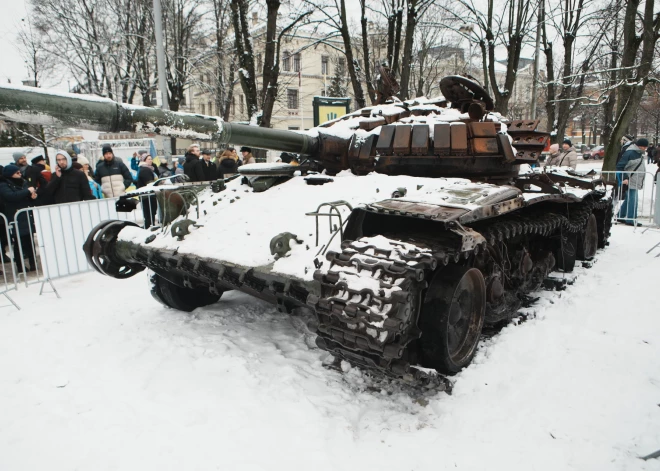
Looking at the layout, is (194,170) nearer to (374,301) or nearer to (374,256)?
(374,256)

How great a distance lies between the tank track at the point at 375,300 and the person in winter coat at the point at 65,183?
629cm

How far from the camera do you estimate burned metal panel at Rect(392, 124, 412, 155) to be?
4.91 m

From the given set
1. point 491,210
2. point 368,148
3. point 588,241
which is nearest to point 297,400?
point 491,210

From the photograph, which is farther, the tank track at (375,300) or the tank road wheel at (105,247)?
the tank road wheel at (105,247)

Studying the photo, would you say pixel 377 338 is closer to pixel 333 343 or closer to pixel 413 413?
pixel 333 343

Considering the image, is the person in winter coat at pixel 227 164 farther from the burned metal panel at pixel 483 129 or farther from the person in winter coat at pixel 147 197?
the burned metal panel at pixel 483 129

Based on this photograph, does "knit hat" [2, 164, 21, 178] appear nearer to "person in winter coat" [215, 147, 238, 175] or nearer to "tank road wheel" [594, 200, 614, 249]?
"person in winter coat" [215, 147, 238, 175]

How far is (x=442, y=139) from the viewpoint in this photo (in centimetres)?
480

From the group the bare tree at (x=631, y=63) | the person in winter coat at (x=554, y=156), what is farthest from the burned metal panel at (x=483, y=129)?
the bare tree at (x=631, y=63)

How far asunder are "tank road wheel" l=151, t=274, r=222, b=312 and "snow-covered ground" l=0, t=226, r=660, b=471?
0.23m

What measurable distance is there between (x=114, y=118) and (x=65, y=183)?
5.28 metres

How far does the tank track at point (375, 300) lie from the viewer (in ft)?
9.96

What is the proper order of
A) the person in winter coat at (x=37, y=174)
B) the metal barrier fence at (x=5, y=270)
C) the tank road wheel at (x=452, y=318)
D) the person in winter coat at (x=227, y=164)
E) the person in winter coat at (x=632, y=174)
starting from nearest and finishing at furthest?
1. the tank road wheel at (x=452, y=318)
2. the metal barrier fence at (x=5, y=270)
3. the person in winter coat at (x=37, y=174)
4. the person in winter coat at (x=632, y=174)
5. the person in winter coat at (x=227, y=164)

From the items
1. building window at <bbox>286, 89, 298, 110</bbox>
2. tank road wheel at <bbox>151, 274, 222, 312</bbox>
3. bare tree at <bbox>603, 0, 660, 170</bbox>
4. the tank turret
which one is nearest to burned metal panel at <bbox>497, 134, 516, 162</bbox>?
the tank turret
